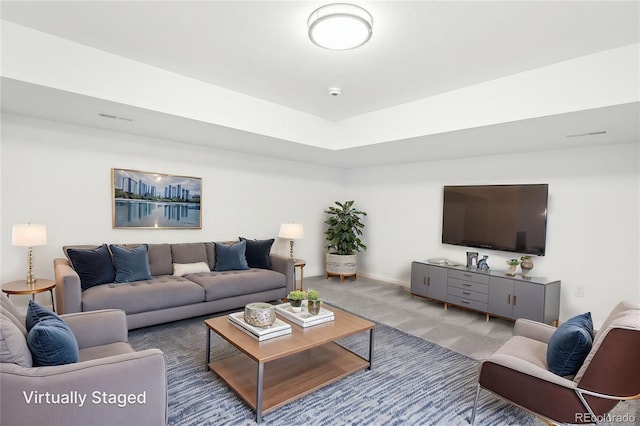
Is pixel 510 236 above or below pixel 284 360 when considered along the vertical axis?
above

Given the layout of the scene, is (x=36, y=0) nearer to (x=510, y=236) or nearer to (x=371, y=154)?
(x=371, y=154)

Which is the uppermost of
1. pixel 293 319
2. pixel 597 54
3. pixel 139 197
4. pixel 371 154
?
pixel 597 54

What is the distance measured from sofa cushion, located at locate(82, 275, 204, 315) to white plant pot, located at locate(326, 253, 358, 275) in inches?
109

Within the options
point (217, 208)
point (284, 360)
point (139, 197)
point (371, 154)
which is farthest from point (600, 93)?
point (139, 197)

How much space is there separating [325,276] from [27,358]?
4998 mm

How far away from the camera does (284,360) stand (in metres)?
2.68

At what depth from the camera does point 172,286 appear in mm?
3473

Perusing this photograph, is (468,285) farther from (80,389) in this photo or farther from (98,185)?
(98,185)

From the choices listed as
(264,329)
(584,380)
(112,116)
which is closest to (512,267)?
(584,380)

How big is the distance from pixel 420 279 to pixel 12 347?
14.4 ft

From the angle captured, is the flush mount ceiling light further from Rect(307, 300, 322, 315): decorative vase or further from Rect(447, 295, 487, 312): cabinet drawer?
Rect(447, 295, 487, 312): cabinet drawer

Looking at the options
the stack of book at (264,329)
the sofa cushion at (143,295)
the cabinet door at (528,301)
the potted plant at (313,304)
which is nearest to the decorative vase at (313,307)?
the potted plant at (313,304)

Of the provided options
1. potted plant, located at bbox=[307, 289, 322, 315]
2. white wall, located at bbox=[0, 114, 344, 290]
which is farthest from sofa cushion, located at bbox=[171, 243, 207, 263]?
potted plant, located at bbox=[307, 289, 322, 315]

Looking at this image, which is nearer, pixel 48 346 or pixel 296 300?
pixel 48 346
